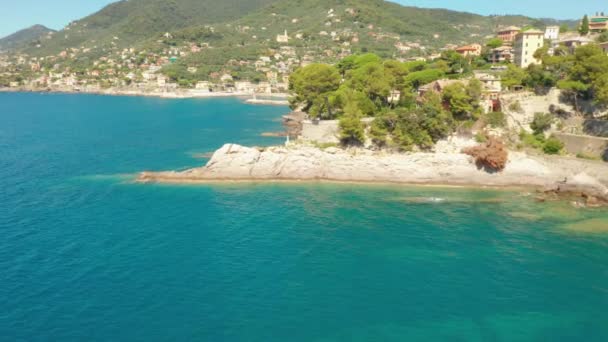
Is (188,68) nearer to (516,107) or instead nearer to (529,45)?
(529,45)

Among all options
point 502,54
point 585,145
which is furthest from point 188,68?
point 585,145

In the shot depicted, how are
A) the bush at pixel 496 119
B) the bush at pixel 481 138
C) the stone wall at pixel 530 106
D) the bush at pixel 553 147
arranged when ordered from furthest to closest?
the stone wall at pixel 530 106 → the bush at pixel 496 119 → the bush at pixel 481 138 → the bush at pixel 553 147

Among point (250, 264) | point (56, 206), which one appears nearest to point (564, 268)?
point (250, 264)

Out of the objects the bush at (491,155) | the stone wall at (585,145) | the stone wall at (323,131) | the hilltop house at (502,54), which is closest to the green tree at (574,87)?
the stone wall at (585,145)

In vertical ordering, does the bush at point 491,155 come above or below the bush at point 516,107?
below

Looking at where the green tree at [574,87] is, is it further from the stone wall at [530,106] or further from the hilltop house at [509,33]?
the hilltop house at [509,33]
